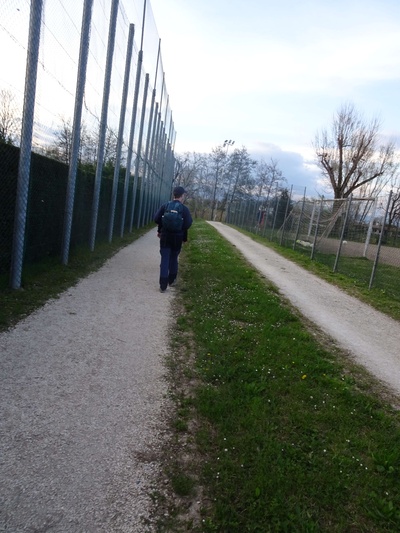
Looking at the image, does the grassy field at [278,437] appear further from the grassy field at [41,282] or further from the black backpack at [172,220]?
the black backpack at [172,220]

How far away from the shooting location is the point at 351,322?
662 cm

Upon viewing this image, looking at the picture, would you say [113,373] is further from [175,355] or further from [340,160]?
[340,160]

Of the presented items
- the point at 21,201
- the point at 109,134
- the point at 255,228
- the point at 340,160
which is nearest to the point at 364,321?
the point at 21,201

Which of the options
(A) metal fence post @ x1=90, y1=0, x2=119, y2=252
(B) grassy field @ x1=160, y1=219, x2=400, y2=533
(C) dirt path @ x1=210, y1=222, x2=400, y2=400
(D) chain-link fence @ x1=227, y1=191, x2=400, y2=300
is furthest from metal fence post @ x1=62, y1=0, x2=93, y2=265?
(D) chain-link fence @ x1=227, y1=191, x2=400, y2=300

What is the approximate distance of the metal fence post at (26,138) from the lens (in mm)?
5734

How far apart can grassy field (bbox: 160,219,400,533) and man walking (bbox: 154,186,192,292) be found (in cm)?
229

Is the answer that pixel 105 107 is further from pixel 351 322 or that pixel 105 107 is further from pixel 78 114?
pixel 351 322

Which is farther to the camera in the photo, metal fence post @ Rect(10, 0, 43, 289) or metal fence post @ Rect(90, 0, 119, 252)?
metal fence post @ Rect(90, 0, 119, 252)

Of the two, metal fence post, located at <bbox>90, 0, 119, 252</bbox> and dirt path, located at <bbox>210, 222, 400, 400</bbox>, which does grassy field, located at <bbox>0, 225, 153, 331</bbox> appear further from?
dirt path, located at <bbox>210, 222, 400, 400</bbox>

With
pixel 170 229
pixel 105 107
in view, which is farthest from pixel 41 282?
pixel 105 107

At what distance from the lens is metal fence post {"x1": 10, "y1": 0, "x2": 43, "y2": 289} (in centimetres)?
573

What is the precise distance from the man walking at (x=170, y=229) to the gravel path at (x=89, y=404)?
3.17ft

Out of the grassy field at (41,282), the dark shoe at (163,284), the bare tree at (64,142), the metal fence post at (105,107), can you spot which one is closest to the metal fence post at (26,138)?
the grassy field at (41,282)

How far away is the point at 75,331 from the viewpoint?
4680 millimetres
